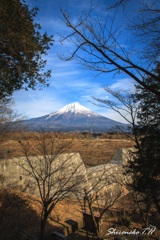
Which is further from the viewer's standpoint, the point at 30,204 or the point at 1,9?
the point at 30,204

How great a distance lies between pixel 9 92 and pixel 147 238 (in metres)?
8.09

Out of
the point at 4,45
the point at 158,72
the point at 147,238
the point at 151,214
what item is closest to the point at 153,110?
the point at 158,72

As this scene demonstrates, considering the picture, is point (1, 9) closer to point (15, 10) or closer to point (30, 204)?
point (15, 10)

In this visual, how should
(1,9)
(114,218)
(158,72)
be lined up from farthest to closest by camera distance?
(114,218) < (158,72) < (1,9)

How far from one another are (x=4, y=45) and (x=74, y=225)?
8376 mm

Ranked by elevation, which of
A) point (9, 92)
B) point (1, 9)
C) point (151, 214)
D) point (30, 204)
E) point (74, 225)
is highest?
point (1, 9)

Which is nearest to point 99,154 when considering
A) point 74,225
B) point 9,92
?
point 74,225

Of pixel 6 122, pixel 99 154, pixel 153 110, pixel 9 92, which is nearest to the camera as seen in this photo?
pixel 9 92

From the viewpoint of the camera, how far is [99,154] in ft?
76.6

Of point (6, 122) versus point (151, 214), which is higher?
point (6, 122)

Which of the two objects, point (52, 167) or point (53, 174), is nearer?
point (53, 174)

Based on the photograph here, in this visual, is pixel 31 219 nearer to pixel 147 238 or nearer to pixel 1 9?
pixel 147 238

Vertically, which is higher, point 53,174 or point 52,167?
point 52,167

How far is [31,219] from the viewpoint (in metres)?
9.19
